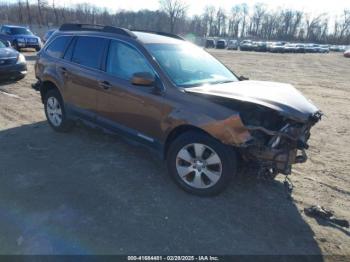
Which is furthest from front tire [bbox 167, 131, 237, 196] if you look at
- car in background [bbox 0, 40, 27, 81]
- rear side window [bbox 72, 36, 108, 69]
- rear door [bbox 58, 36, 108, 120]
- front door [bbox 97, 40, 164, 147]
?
car in background [bbox 0, 40, 27, 81]

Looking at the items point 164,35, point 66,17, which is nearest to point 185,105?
point 164,35

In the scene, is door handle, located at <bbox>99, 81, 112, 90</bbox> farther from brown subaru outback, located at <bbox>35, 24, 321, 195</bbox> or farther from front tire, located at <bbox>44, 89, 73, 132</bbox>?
front tire, located at <bbox>44, 89, 73, 132</bbox>

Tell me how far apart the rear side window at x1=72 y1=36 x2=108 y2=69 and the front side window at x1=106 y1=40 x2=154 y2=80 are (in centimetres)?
24

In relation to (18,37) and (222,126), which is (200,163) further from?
(18,37)

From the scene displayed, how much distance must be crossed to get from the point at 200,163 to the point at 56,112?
3349 mm

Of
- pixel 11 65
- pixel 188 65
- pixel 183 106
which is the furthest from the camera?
pixel 11 65

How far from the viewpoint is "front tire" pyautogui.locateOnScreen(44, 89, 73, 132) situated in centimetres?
612

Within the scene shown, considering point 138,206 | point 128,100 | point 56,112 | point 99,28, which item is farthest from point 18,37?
point 138,206

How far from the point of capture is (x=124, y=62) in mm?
4844

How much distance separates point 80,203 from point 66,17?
93.0 meters

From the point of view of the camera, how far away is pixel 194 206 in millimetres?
3988

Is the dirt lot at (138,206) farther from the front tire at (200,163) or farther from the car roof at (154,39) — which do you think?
the car roof at (154,39)

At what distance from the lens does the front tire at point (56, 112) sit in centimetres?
612

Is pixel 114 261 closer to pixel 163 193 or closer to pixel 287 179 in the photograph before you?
pixel 163 193
